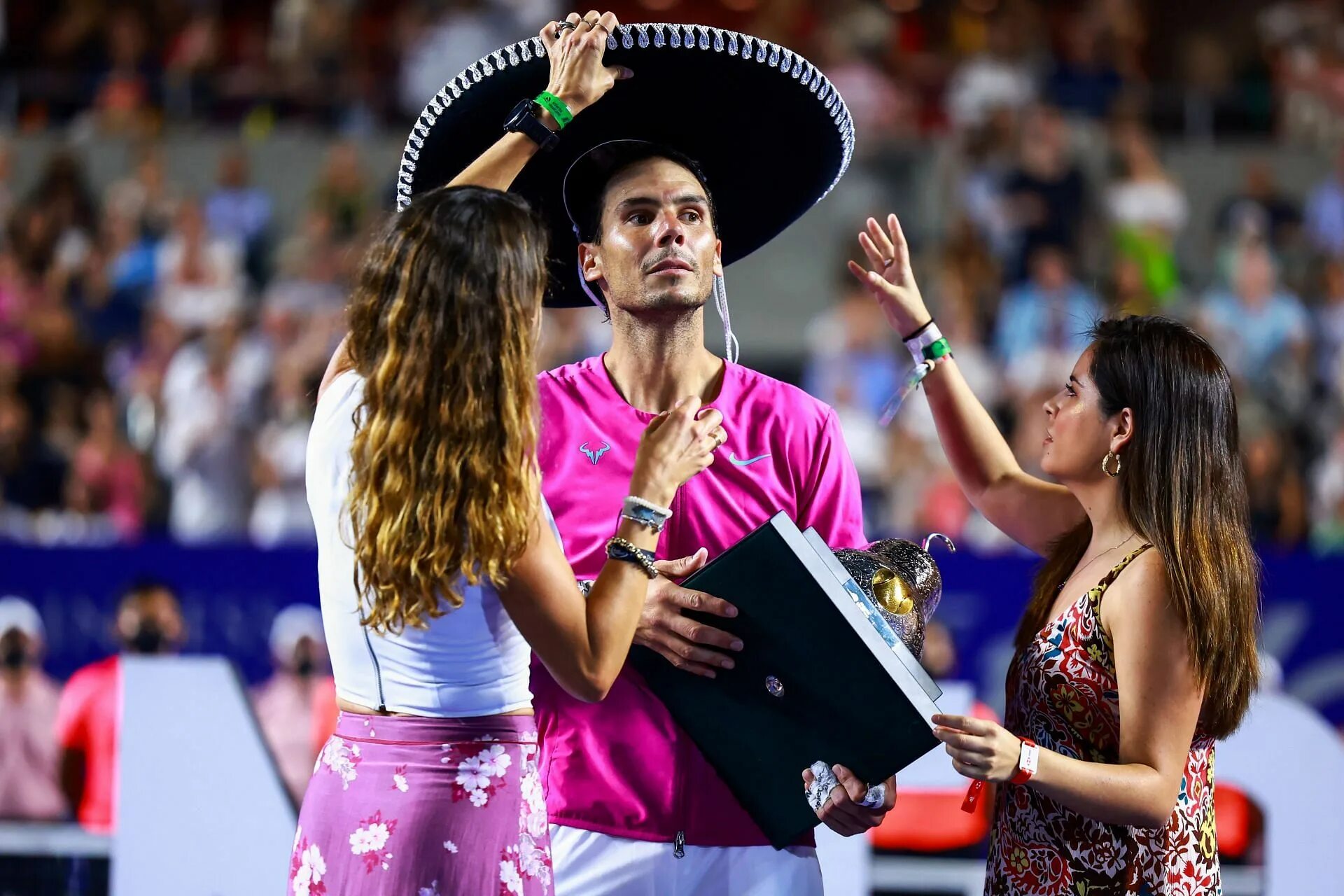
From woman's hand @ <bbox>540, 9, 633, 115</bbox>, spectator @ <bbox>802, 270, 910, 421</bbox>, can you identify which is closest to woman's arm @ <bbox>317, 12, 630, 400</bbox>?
woman's hand @ <bbox>540, 9, 633, 115</bbox>

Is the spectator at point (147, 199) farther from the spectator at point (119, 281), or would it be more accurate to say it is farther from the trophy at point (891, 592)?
the trophy at point (891, 592)

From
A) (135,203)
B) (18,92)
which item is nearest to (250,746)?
(135,203)

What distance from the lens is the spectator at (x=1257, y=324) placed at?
7.80m

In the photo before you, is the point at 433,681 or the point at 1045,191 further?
the point at 1045,191

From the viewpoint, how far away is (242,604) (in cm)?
525

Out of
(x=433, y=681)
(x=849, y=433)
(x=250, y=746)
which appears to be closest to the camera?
(x=433, y=681)

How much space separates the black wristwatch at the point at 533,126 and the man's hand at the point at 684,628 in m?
0.72

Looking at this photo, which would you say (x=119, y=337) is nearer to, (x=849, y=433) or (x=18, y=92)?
(x=18, y=92)

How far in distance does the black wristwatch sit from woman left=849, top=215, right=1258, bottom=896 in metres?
0.98

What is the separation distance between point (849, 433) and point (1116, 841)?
502 centimetres

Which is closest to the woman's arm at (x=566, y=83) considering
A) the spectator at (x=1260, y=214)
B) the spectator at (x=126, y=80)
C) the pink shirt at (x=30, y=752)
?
the pink shirt at (x=30, y=752)

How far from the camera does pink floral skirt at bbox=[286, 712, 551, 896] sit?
216 cm

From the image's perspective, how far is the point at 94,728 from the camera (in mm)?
5039

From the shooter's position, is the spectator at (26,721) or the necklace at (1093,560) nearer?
the necklace at (1093,560)
